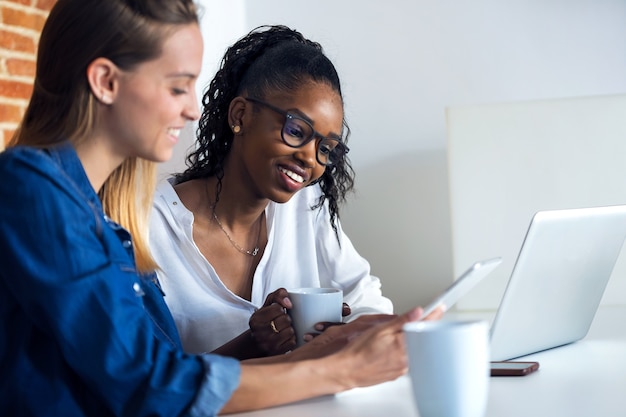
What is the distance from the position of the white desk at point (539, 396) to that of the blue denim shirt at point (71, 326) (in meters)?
0.13

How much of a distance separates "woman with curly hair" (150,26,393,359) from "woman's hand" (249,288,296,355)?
80 mm

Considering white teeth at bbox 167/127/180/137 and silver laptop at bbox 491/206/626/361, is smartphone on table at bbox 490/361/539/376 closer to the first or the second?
silver laptop at bbox 491/206/626/361

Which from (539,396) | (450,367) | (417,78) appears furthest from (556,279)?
(417,78)

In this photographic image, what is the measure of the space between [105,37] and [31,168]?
0.21 metres

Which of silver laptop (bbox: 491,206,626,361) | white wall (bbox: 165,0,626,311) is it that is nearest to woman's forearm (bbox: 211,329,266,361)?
silver laptop (bbox: 491,206,626,361)

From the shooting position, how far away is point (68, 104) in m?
1.23

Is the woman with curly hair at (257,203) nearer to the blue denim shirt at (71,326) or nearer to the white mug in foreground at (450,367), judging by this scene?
the blue denim shirt at (71,326)

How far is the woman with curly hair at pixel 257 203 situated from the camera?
1861 mm

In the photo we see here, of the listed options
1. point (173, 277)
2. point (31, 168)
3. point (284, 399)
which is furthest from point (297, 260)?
point (31, 168)

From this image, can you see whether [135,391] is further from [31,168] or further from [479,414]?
[479,414]

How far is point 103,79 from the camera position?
1.21 m

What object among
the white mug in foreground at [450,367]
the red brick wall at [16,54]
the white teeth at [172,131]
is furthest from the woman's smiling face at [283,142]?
the red brick wall at [16,54]

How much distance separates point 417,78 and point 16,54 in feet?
4.06

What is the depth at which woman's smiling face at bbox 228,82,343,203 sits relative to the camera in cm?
186
